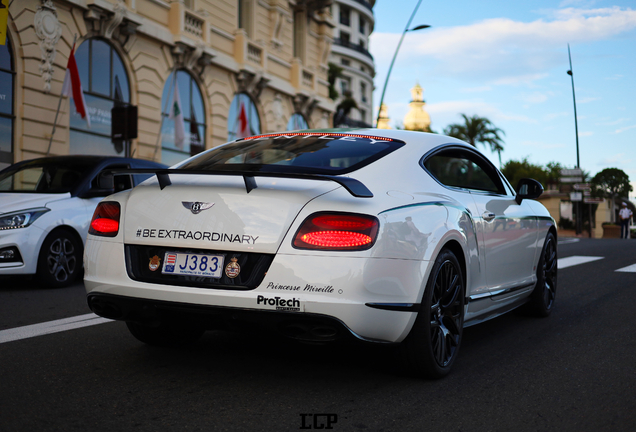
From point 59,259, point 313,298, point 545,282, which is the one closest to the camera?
point 313,298

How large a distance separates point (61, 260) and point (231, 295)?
532 cm

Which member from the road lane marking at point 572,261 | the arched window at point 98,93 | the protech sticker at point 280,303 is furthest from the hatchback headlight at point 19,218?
the arched window at point 98,93

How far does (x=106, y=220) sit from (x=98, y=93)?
15.9 m

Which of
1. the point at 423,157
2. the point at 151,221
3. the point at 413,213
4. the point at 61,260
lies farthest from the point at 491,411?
the point at 61,260

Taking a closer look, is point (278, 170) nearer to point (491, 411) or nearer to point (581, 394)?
point (491, 411)

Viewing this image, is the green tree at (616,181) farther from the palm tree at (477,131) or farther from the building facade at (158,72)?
the building facade at (158,72)

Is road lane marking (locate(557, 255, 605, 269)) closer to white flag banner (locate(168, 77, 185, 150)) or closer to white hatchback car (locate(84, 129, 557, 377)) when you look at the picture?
white hatchback car (locate(84, 129, 557, 377))

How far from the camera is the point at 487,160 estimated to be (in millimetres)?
5301

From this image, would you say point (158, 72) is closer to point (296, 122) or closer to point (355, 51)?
point (296, 122)

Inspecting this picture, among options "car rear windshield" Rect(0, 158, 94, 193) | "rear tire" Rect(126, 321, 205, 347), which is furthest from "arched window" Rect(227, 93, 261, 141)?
"rear tire" Rect(126, 321, 205, 347)

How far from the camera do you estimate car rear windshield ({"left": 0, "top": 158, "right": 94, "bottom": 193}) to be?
8352 mm

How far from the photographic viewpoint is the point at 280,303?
3.28 meters

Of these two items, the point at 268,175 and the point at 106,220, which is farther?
the point at 106,220

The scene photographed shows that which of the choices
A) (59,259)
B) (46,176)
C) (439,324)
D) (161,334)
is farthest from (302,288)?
(46,176)
